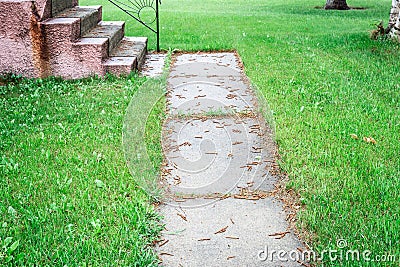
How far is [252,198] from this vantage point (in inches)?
135

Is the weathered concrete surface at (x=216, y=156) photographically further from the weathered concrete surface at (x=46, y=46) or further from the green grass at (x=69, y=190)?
the weathered concrete surface at (x=46, y=46)

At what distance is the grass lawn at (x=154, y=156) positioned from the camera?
2.85m

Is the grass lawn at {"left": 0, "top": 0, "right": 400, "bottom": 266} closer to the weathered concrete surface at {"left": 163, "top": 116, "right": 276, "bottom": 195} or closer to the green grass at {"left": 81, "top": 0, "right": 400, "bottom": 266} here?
the green grass at {"left": 81, "top": 0, "right": 400, "bottom": 266}

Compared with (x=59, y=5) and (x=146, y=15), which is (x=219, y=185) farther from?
(x=146, y=15)

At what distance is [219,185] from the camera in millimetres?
3629

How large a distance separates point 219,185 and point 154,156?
66 centimetres

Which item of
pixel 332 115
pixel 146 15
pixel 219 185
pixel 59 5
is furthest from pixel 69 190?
pixel 146 15

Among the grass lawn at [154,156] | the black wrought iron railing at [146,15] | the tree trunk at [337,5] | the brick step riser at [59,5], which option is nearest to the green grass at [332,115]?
the grass lawn at [154,156]

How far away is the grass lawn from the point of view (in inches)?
112

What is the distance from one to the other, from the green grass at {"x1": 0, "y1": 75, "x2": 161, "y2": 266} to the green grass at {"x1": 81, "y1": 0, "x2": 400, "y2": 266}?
3.45 ft

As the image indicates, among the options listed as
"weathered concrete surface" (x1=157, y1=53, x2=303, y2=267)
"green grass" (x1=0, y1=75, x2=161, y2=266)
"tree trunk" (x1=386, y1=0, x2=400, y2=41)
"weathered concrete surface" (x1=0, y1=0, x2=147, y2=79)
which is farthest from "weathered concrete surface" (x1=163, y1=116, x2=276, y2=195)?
"tree trunk" (x1=386, y1=0, x2=400, y2=41)

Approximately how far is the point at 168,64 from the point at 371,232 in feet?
16.5

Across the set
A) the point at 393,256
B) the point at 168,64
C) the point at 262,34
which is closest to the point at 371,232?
the point at 393,256

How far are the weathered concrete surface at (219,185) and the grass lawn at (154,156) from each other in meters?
0.16
